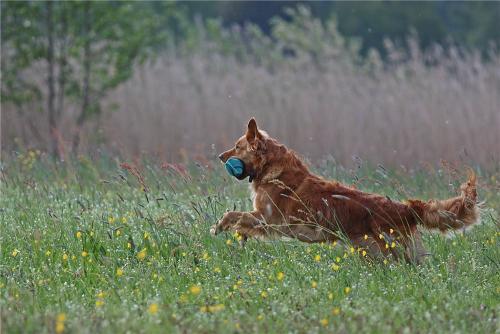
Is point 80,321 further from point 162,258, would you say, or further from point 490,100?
point 490,100

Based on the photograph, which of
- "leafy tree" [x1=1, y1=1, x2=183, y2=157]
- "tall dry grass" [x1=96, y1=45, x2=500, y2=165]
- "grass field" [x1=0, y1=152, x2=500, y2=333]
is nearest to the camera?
"grass field" [x1=0, y1=152, x2=500, y2=333]

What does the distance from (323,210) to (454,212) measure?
0.86 metres

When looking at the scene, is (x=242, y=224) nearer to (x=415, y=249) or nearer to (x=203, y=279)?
(x=203, y=279)

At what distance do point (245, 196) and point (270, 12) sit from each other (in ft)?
81.1

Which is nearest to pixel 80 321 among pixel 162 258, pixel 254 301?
pixel 254 301

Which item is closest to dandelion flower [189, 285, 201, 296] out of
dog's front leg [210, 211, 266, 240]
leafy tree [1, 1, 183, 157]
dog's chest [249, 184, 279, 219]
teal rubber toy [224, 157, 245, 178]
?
dog's front leg [210, 211, 266, 240]

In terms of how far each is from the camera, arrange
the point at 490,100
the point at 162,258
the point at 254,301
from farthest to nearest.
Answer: the point at 490,100, the point at 162,258, the point at 254,301

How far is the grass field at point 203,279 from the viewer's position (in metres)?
4.72

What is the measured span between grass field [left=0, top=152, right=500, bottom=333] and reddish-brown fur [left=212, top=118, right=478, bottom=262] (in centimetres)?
14

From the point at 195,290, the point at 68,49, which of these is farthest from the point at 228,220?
the point at 68,49

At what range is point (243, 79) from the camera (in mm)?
13445

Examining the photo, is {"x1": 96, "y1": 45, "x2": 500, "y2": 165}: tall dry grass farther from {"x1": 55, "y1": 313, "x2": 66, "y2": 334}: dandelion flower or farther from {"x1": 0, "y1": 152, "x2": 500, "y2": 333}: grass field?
{"x1": 55, "y1": 313, "x2": 66, "y2": 334}: dandelion flower

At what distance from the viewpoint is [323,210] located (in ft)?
20.5

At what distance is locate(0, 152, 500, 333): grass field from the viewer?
4.72m
